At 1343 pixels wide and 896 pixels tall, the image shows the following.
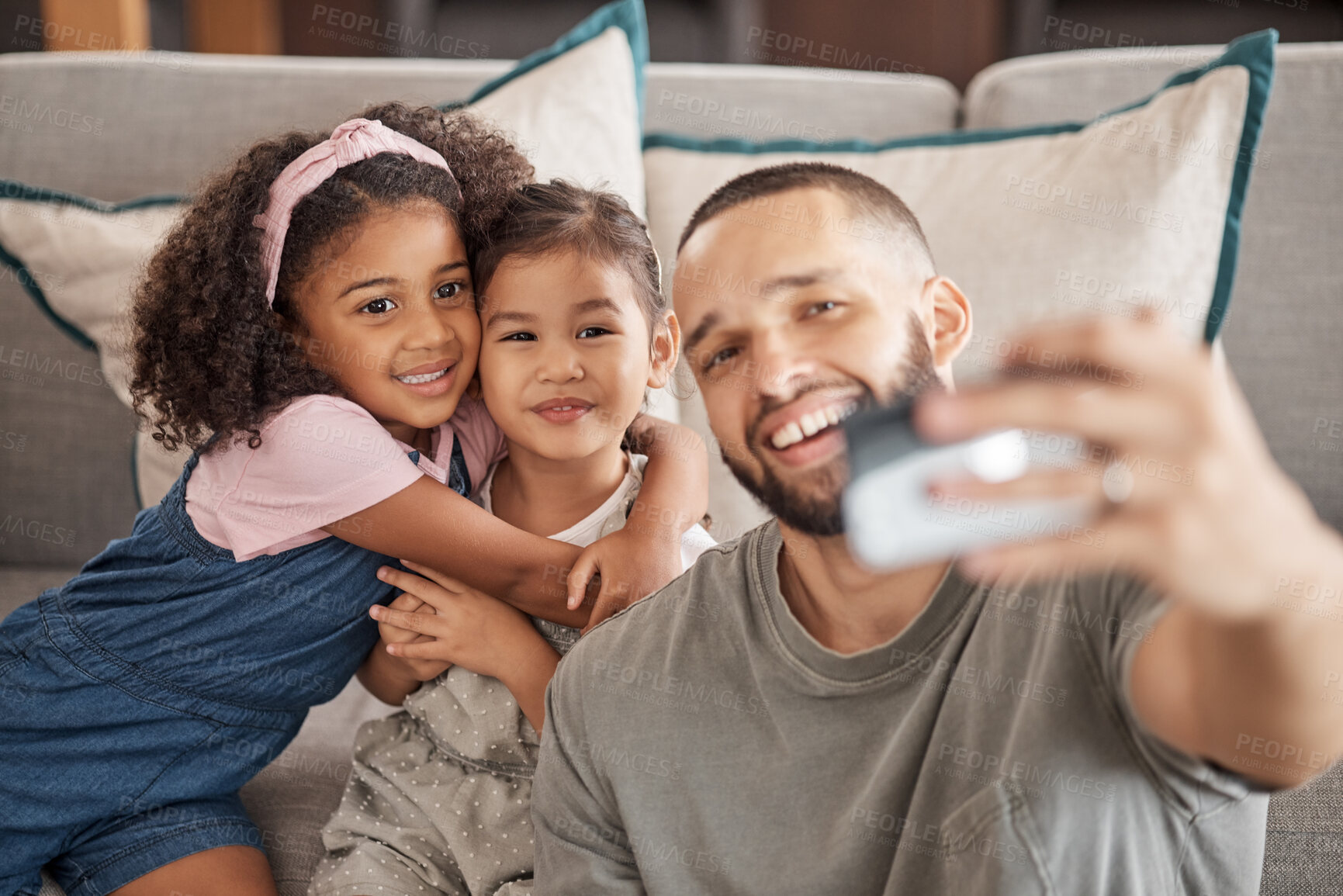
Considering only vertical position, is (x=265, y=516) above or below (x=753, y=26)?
below

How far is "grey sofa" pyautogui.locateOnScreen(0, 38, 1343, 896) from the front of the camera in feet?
3.82

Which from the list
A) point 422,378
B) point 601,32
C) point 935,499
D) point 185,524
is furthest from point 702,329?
point 601,32

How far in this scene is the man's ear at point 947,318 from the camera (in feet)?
2.01

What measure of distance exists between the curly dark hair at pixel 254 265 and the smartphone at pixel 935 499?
480mm

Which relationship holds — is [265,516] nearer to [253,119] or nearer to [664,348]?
[664,348]

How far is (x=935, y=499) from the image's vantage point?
1.40ft

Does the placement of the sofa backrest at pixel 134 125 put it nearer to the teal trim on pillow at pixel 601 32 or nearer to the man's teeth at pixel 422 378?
Result: the teal trim on pillow at pixel 601 32

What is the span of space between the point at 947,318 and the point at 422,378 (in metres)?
0.45

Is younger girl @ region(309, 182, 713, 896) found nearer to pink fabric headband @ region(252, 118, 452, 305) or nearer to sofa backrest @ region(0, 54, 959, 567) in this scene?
pink fabric headband @ region(252, 118, 452, 305)

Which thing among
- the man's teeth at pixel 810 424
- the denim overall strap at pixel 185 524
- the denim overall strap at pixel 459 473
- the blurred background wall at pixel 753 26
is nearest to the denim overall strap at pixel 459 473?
the denim overall strap at pixel 459 473

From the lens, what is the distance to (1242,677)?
17.2 inches

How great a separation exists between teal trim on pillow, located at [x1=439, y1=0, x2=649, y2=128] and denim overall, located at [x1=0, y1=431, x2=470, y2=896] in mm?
499

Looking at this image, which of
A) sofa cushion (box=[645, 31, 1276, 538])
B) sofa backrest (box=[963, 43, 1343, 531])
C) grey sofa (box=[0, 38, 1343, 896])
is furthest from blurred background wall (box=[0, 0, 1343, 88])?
sofa cushion (box=[645, 31, 1276, 538])

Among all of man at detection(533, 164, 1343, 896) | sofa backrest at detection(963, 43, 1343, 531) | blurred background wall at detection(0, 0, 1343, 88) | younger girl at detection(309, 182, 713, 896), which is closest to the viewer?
man at detection(533, 164, 1343, 896)
